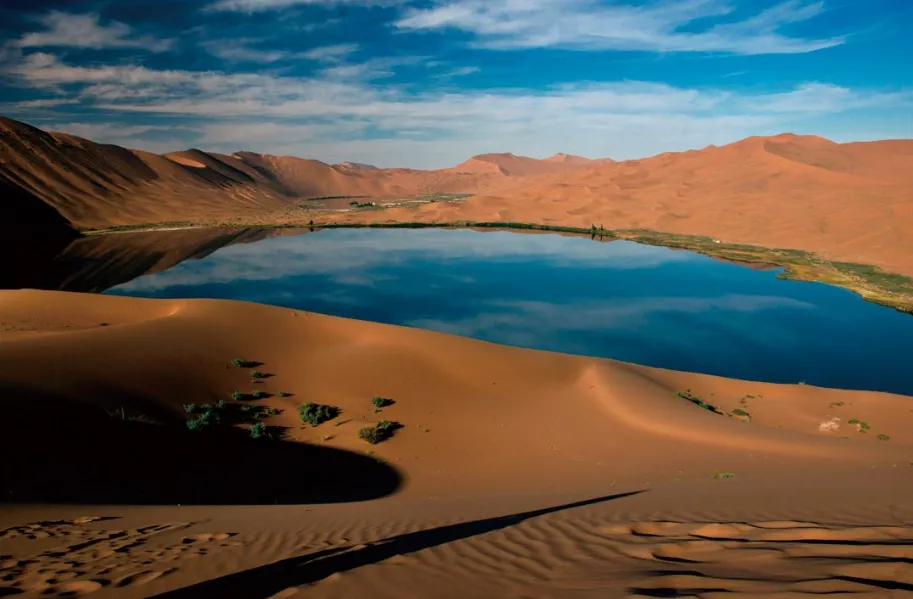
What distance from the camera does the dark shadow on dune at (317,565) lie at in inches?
158

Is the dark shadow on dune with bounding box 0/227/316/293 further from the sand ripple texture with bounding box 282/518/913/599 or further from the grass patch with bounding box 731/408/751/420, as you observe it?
the sand ripple texture with bounding box 282/518/913/599

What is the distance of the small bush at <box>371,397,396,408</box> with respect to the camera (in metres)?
14.2

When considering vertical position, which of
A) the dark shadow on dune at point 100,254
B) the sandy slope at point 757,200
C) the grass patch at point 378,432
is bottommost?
the grass patch at point 378,432

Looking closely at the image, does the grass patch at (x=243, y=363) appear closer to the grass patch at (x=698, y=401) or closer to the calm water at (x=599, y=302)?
the grass patch at (x=698, y=401)

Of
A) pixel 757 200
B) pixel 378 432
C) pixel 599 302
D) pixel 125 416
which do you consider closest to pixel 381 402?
pixel 378 432

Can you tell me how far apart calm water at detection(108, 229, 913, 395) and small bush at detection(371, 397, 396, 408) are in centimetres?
1237

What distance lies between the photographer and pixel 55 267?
4322 cm

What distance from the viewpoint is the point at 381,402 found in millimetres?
14281

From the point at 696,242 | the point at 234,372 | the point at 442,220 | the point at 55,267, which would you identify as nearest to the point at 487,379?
the point at 234,372

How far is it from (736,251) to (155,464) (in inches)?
2356

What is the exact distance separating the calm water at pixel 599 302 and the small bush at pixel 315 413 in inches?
544

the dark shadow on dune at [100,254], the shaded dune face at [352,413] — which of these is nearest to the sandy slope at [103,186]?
the dark shadow on dune at [100,254]

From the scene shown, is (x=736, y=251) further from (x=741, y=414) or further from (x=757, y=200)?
(x=741, y=414)

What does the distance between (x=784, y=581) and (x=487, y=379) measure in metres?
13.5
